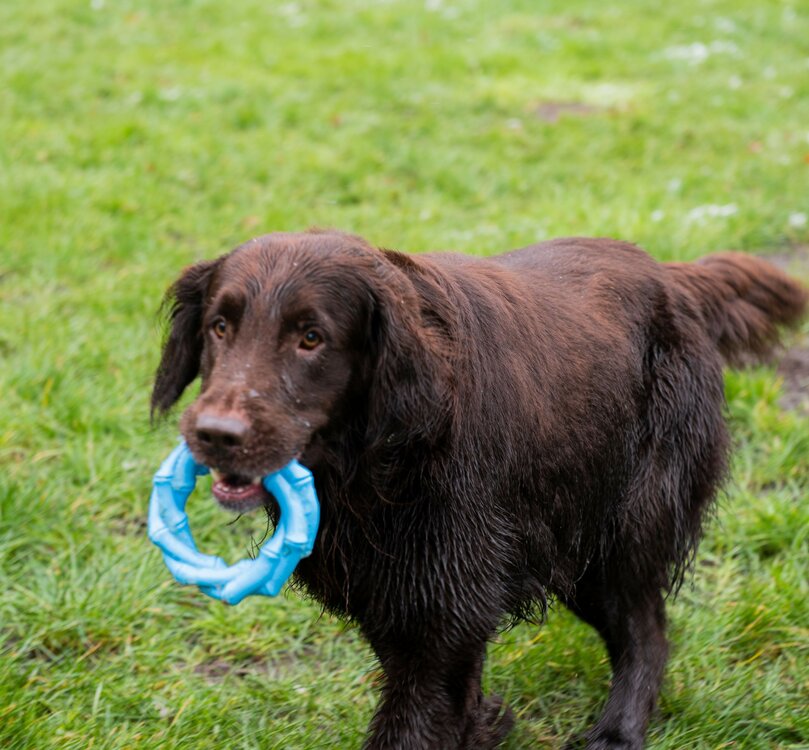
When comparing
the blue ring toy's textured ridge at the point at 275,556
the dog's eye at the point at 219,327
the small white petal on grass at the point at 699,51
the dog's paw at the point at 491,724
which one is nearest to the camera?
the blue ring toy's textured ridge at the point at 275,556

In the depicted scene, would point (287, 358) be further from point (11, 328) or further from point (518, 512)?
point (11, 328)

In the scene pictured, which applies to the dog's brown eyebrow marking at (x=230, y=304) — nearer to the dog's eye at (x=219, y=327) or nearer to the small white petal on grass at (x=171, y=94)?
the dog's eye at (x=219, y=327)

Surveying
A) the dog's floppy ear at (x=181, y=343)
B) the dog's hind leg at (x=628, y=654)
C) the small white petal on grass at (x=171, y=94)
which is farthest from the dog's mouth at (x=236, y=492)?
the small white petal on grass at (x=171, y=94)

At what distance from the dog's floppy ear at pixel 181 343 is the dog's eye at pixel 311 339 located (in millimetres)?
494

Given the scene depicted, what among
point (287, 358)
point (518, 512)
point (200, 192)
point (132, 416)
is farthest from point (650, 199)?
point (287, 358)

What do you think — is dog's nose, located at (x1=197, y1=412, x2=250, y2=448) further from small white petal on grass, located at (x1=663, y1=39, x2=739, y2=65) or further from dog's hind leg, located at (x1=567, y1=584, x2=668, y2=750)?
small white petal on grass, located at (x1=663, y1=39, x2=739, y2=65)

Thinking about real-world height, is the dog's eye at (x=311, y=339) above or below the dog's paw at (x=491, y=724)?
above

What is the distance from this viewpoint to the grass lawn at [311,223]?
10.8 ft

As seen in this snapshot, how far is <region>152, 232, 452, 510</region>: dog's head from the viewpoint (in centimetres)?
233

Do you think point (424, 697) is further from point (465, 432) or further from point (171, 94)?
point (171, 94)

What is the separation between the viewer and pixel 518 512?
2.82 meters

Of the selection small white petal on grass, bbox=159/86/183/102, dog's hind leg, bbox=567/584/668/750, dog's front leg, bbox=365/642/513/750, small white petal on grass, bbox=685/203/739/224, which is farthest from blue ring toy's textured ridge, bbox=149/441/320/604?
small white petal on grass, bbox=159/86/183/102

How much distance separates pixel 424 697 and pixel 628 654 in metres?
0.83

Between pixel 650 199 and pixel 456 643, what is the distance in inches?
173
